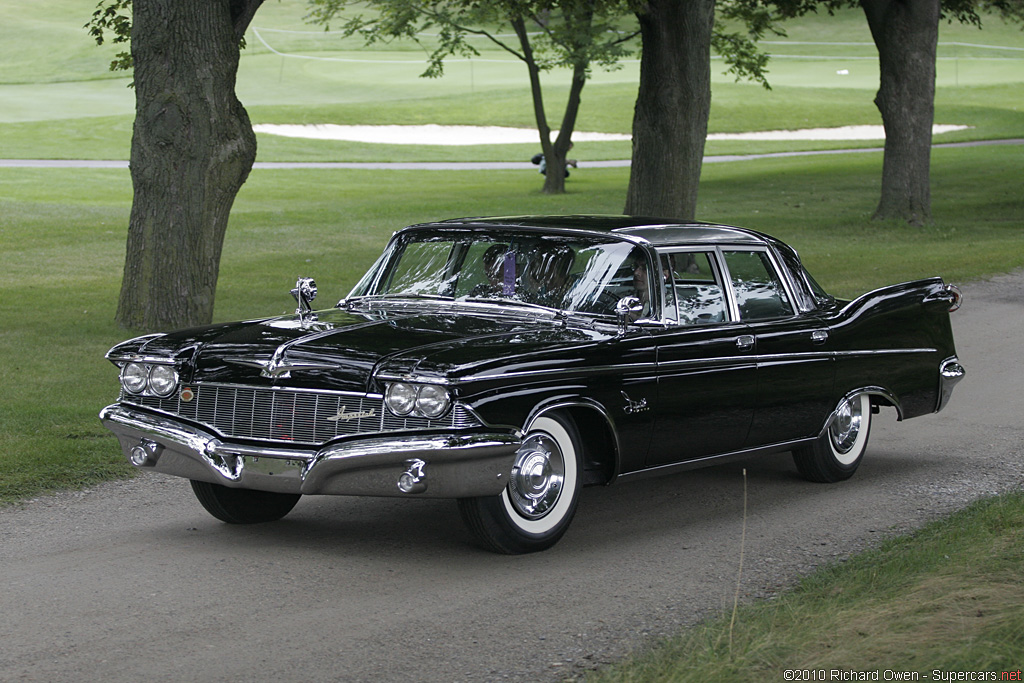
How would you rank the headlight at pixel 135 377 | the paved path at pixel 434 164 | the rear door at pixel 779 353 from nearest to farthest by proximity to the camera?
the headlight at pixel 135 377 → the rear door at pixel 779 353 → the paved path at pixel 434 164

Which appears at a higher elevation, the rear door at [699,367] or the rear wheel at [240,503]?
the rear door at [699,367]

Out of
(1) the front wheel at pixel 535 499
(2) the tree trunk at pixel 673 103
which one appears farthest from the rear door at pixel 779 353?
(2) the tree trunk at pixel 673 103

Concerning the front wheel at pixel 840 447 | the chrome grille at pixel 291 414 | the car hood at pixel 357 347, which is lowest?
the front wheel at pixel 840 447

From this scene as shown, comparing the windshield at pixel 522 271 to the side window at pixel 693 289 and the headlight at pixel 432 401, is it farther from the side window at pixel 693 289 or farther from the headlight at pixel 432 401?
the headlight at pixel 432 401

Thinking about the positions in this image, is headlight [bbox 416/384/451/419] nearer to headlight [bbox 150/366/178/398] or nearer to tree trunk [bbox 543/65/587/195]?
headlight [bbox 150/366/178/398]

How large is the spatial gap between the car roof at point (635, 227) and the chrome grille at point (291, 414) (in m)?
1.62

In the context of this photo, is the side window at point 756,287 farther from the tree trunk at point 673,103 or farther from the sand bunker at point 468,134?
the sand bunker at point 468,134

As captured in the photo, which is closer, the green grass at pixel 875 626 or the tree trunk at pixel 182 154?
the green grass at pixel 875 626

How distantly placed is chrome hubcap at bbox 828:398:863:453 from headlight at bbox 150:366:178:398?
11.9ft

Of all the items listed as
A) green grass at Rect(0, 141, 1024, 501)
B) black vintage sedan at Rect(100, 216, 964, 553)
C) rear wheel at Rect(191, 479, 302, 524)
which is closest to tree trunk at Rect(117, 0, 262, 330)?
green grass at Rect(0, 141, 1024, 501)

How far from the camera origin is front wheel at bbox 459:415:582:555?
575 centimetres

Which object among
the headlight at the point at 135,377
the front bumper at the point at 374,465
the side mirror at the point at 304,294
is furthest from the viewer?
the side mirror at the point at 304,294

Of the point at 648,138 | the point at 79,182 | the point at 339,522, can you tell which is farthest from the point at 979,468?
the point at 79,182

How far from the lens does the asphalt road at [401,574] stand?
465cm
